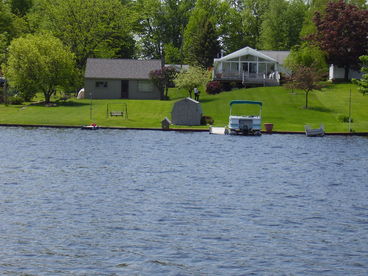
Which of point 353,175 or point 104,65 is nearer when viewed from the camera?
point 353,175

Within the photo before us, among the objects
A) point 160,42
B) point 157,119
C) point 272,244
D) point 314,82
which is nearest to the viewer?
point 272,244

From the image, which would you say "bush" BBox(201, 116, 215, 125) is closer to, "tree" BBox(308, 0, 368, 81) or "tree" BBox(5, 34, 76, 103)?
"tree" BBox(5, 34, 76, 103)

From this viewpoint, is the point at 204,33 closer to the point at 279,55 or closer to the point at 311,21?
the point at 279,55

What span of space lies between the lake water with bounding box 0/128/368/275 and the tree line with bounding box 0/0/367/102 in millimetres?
48997

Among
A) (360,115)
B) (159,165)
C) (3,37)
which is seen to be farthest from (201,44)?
(159,165)

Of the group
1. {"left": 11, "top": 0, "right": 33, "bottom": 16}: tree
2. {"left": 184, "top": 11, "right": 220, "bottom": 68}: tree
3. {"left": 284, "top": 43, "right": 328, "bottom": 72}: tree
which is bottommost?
{"left": 284, "top": 43, "right": 328, "bottom": 72}: tree

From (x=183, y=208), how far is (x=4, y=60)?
3213 inches

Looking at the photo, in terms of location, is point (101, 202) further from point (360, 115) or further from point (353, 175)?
point (360, 115)

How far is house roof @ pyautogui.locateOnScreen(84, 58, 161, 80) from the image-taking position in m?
105

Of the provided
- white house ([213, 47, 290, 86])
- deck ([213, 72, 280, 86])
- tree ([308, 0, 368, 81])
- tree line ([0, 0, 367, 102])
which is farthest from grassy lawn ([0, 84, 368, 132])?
tree line ([0, 0, 367, 102])

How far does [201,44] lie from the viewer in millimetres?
127500

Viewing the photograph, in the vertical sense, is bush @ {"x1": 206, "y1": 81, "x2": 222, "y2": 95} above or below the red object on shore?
above

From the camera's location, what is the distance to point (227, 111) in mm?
84250

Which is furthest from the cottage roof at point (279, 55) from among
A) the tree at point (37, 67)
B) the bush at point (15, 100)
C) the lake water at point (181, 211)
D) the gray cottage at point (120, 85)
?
the lake water at point (181, 211)
